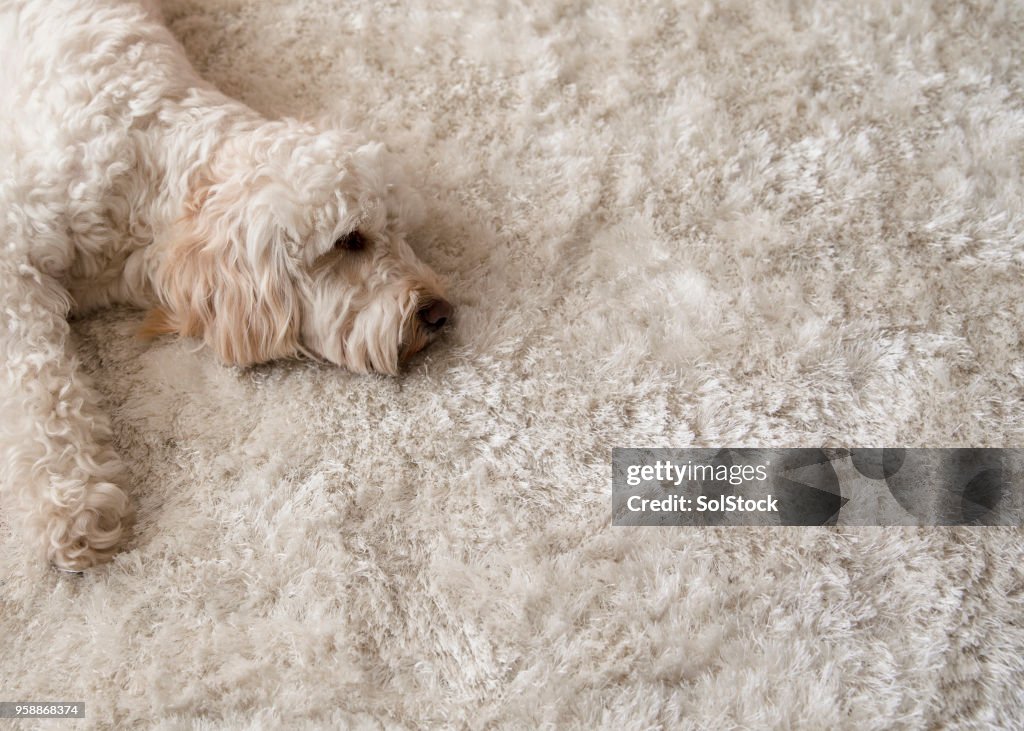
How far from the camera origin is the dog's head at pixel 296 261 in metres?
1.54

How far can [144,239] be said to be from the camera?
5.57 feet

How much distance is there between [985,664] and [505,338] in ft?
3.58

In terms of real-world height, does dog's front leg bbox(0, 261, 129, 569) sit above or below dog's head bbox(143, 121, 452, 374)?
below

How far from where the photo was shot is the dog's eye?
5.31ft

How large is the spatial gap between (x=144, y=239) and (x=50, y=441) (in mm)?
461

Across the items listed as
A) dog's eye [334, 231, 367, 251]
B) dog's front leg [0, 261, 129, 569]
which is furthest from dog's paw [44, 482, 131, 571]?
dog's eye [334, 231, 367, 251]

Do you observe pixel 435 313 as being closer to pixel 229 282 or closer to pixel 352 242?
pixel 352 242

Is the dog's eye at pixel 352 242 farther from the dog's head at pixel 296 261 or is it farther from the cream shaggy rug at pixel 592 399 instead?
the cream shaggy rug at pixel 592 399

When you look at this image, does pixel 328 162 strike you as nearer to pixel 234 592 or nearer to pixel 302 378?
pixel 302 378

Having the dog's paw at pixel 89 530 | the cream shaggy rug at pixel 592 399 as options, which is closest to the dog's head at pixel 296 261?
the cream shaggy rug at pixel 592 399

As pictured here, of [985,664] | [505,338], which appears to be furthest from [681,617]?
[505,338]

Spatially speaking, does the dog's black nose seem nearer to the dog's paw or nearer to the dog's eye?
the dog's eye

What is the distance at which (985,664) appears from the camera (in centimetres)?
141

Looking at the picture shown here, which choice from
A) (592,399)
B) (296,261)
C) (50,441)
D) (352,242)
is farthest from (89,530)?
(592,399)
